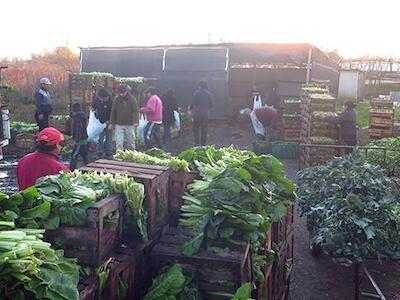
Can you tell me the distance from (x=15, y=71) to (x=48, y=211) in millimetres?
23619

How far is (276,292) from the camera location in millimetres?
5262

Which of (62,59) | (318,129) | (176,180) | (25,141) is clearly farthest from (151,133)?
(62,59)

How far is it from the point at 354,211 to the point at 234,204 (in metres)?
2.44

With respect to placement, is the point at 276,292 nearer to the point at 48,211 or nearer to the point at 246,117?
the point at 48,211

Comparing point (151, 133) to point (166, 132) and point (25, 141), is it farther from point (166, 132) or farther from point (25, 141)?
point (25, 141)

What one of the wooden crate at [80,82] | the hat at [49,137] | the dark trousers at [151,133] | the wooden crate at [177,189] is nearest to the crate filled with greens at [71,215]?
the wooden crate at [177,189]

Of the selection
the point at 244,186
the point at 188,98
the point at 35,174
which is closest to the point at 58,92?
the point at 188,98

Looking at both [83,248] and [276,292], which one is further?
[276,292]

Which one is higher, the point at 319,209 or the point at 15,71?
the point at 15,71

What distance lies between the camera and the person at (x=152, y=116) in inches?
562

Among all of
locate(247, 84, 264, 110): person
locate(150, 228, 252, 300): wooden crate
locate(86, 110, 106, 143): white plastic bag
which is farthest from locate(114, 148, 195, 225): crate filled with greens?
locate(247, 84, 264, 110): person

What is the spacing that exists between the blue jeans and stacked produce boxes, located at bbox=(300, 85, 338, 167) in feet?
17.1

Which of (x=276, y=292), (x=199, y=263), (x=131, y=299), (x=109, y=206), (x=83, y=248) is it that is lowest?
(x=276, y=292)

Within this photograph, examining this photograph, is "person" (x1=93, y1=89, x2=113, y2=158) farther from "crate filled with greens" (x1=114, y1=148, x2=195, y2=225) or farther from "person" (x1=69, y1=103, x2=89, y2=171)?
"crate filled with greens" (x1=114, y1=148, x2=195, y2=225)
